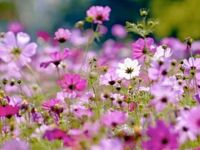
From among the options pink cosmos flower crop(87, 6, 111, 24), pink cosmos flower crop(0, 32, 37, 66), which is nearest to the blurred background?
pink cosmos flower crop(87, 6, 111, 24)

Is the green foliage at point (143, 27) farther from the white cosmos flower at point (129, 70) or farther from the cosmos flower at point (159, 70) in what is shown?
the cosmos flower at point (159, 70)

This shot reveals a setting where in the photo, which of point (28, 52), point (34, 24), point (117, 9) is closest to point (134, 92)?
point (28, 52)

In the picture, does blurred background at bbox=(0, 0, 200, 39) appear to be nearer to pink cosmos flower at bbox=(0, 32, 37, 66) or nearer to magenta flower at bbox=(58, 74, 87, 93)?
pink cosmos flower at bbox=(0, 32, 37, 66)

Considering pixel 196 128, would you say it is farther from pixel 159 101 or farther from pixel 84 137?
pixel 84 137

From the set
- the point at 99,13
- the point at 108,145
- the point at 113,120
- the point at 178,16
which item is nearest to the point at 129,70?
the point at 99,13

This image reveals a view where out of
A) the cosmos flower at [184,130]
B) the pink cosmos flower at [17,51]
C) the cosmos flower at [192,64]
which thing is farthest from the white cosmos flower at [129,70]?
the cosmos flower at [184,130]
